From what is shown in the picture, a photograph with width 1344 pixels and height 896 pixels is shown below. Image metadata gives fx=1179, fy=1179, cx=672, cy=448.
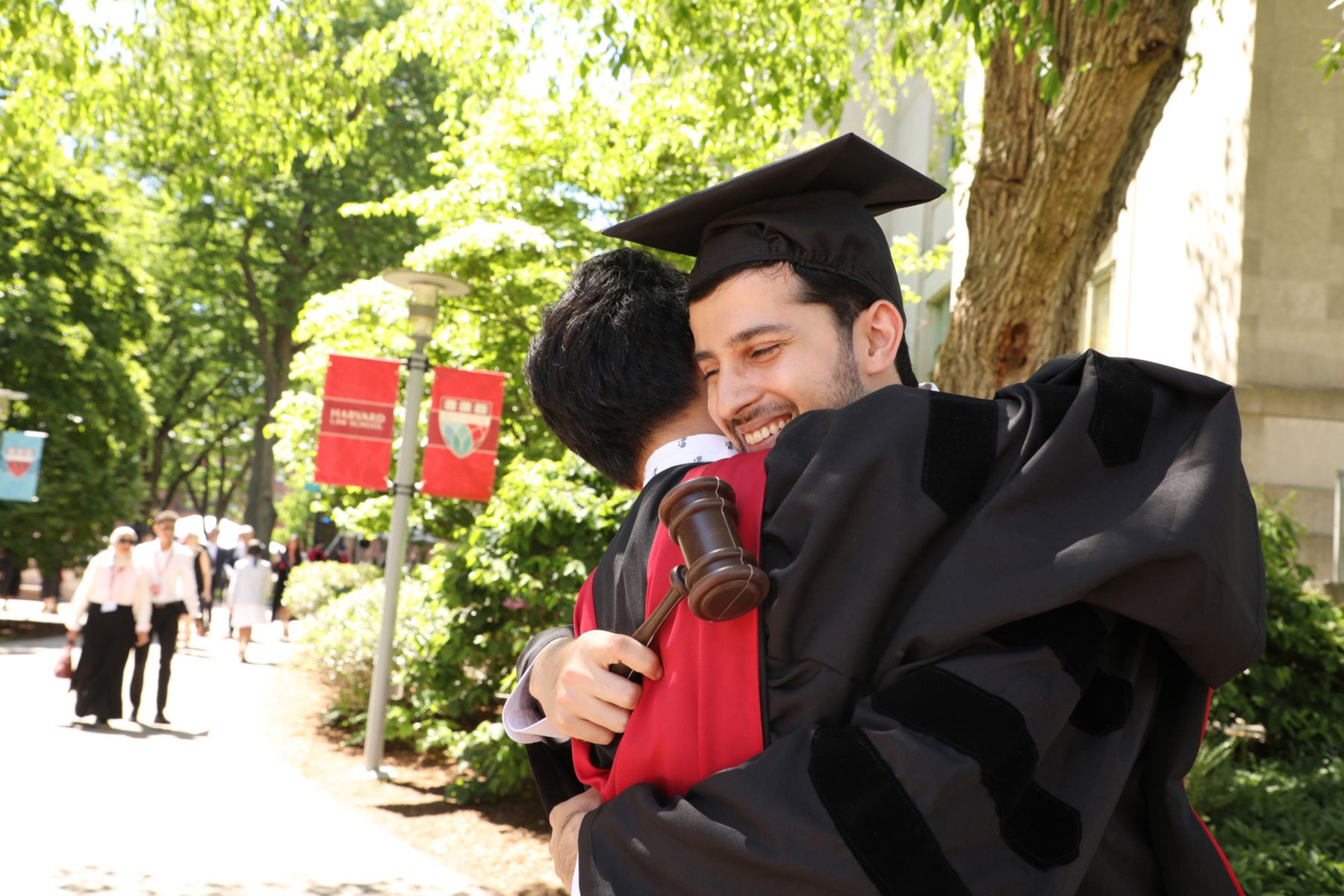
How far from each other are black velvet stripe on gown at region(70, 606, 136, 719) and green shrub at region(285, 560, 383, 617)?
304 inches

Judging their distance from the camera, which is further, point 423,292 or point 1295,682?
point 423,292

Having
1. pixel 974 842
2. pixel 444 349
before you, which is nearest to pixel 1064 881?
pixel 974 842

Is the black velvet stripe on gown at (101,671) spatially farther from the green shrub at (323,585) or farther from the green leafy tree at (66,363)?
the green leafy tree at (66,363)

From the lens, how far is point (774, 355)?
5.78 feet

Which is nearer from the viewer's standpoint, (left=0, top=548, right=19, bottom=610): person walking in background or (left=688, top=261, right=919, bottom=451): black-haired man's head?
(left=688, top=261, right=919, bottom=451): black-haired man's head

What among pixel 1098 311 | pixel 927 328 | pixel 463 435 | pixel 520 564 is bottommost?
pixel 520 564

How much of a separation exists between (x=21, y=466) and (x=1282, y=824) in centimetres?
1965

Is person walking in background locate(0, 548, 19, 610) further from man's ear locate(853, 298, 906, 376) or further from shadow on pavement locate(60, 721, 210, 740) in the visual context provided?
man's ear locate(853, 298, 906, 376)

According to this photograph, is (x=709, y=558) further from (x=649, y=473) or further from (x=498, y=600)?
(x=498, y=600)

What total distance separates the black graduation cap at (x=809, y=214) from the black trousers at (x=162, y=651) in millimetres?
11608

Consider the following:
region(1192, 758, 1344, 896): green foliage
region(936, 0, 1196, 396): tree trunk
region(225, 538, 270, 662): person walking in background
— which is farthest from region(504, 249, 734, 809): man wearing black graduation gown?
region(225, 538, 270, 662): person walking in background

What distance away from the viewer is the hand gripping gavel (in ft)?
4.10

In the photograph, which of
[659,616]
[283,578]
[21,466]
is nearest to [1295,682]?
[659,616]

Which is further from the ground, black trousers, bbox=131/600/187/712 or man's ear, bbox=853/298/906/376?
man's ear, bbox=853/298/906/376
